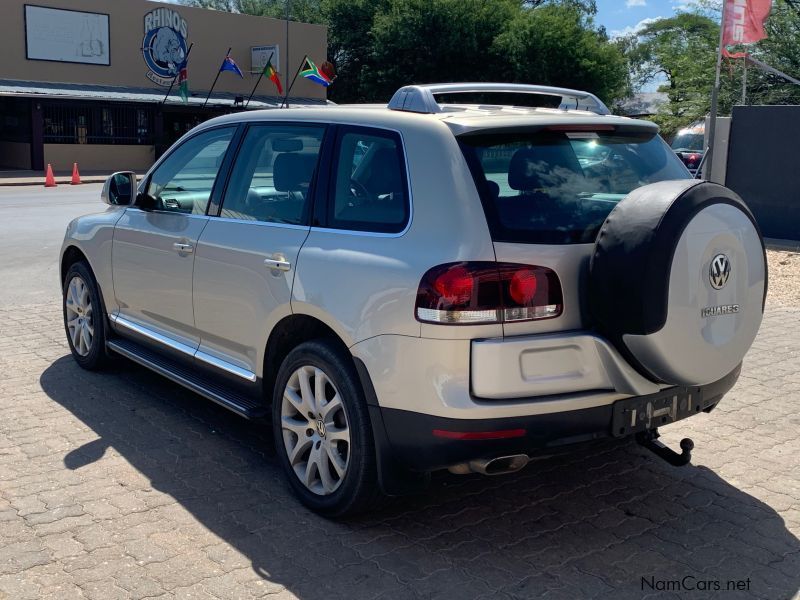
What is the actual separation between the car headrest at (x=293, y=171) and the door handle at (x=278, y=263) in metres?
0.36

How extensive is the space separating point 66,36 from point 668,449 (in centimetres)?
3393

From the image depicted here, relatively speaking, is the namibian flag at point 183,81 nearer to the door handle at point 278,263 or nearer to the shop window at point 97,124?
the shop window at point 97,124

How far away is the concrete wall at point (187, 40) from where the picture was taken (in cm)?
3241

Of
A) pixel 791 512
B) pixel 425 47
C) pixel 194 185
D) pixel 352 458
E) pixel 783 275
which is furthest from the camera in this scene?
pixel 425 47

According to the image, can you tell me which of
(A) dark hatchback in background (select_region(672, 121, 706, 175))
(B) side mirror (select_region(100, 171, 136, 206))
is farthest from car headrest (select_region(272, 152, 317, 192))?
(A) dark hatchback in background (select_region(672, 121, 706, 175))

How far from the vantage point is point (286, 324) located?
14.2 feet

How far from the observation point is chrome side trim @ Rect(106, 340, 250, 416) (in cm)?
466

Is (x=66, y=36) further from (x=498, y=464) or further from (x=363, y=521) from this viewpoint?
(x=498, y=464)

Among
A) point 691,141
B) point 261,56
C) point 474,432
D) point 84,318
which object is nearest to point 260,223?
point 474,432

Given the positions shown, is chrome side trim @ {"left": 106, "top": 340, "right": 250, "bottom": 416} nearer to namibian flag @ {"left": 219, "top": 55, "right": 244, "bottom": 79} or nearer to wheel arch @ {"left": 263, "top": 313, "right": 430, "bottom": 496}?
wheel arch @ {"left": 263, "top": 313, "right": 430, "bottom": 496}

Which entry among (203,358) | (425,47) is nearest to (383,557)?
(203,358)

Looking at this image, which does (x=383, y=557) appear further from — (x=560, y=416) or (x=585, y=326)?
(x=585, y=326)

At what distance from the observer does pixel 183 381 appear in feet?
16.8

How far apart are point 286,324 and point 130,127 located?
33925mm
